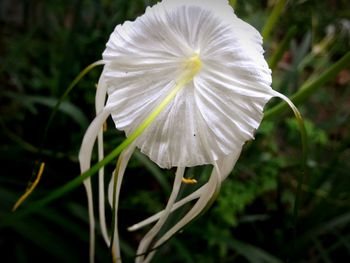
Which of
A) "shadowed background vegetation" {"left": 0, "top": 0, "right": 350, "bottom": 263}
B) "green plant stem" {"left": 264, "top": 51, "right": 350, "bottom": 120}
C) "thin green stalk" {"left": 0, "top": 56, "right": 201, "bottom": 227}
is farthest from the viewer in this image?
"shadowed background vegetation" {"left": 0, "top": 0, "right": 350, "bottom": 263}

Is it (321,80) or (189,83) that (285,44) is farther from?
(189,83)

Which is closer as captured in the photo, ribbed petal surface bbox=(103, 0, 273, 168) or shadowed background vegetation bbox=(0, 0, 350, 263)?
ribbed petal surface bbox=(103, 0, 273, 168)

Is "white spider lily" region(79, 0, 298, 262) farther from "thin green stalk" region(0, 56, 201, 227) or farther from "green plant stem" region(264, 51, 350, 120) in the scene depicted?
"green plant stem" region(264, 51, 350, 120)

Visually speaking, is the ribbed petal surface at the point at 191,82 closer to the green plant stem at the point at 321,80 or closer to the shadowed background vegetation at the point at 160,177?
the green plant stem at the point at 321,80

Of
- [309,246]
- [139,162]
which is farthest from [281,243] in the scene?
[139,162]

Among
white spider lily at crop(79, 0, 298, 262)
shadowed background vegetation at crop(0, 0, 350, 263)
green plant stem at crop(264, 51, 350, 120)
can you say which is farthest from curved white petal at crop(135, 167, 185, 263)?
shadowed background vegetation at crop(0, 0, 350, 263)

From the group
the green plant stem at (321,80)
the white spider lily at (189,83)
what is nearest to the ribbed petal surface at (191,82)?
the white spider lily at (189,83)

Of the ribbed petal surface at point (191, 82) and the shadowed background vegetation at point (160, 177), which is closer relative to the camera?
the ribbed petal surface at point (191, 82)

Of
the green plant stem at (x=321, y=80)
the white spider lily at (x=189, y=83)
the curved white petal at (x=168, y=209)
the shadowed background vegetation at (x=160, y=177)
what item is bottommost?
the shadowed background vegetation at (x=160, y=177)
